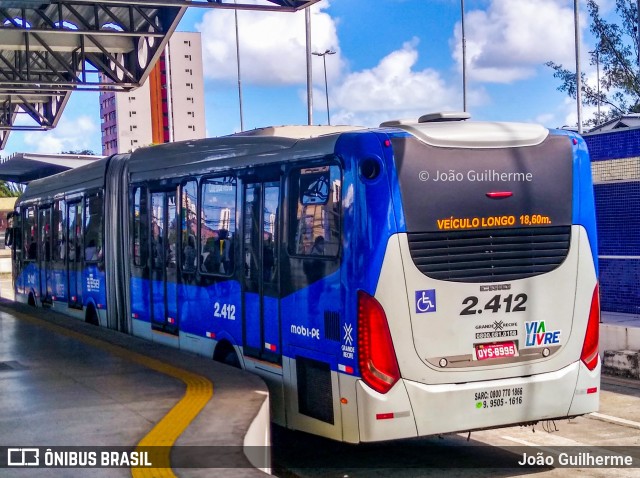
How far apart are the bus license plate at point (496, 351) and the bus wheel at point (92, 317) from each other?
8.98 meters

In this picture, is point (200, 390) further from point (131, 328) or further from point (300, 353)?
point (131, 328)

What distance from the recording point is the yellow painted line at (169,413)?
22.4 ft

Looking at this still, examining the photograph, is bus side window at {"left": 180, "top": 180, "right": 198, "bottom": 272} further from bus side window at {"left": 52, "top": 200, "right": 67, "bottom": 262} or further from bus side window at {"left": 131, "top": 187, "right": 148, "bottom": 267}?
bus side window at {"left": 52, "top": 200, "right": 67, "bottom": 262}

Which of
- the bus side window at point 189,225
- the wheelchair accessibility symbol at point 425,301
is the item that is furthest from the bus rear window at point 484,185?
the bus side window at point 189,225

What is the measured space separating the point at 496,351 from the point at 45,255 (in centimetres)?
1285

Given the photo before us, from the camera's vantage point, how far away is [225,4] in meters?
18.4

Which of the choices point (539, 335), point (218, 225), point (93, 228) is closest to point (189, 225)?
point (218, 225)

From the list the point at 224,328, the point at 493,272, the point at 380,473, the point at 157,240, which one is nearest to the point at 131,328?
the point at 157,240

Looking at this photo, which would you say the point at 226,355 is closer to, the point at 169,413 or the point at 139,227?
the point at 169,413

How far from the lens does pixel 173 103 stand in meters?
146

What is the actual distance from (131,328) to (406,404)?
6.84m

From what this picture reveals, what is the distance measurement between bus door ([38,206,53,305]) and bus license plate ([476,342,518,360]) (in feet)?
40.5

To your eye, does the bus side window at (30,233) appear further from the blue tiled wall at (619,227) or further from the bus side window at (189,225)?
the blue tiled wall at (619,227)

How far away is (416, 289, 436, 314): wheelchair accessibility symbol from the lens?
823 cm
